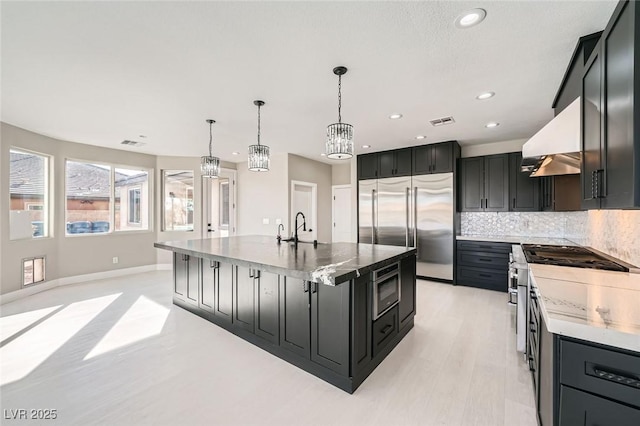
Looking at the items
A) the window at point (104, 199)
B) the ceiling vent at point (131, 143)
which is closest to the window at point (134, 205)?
the window at point (104, 199)

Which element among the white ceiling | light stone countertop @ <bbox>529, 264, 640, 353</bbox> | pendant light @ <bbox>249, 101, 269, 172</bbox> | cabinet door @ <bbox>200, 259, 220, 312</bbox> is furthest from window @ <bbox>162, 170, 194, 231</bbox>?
light stone countertop @ <bbox>529, 264, 640, 353</bbox>

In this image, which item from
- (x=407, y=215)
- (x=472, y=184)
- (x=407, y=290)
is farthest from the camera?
(x=407, y=215)

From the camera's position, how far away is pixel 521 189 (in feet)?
14.9

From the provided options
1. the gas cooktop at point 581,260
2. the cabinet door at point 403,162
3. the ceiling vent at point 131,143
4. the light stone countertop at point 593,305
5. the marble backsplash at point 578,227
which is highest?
the ceiling vent at point 131,143

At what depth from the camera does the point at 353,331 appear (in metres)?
2.00

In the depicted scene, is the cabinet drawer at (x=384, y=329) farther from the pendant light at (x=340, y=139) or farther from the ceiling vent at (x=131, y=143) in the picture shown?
the ceiling vent at (x=131, y=143)

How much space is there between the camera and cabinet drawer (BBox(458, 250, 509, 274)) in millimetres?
4379

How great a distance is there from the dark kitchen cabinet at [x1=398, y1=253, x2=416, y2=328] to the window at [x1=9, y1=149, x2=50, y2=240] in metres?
5.60

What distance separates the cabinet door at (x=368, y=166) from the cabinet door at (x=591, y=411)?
4.86m

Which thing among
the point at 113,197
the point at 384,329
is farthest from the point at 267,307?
the point at 113,197

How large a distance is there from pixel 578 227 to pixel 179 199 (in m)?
7.38

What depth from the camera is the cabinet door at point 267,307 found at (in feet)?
8.18

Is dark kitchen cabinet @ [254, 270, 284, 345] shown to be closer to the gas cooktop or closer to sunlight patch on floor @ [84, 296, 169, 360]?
sunlight patch on floor @ [84, 296, 169, 360]

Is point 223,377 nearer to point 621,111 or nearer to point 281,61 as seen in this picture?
point 281,61
